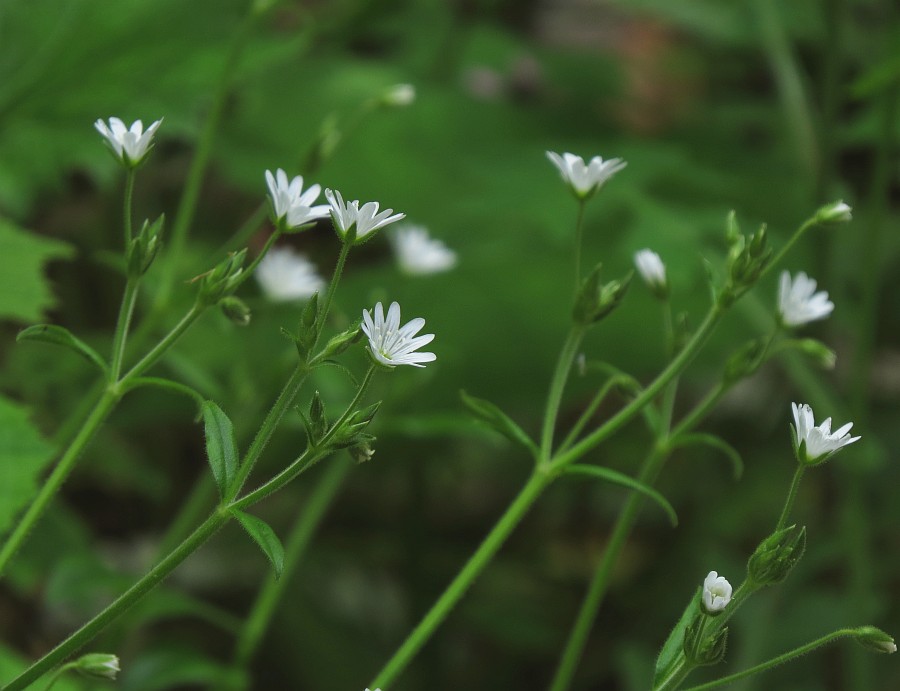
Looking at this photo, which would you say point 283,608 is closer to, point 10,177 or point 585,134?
point 10,177

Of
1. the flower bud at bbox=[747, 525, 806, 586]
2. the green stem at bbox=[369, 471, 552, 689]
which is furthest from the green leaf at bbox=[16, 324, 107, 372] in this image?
the flower bud at bbox=[747, 525, 806, 586]

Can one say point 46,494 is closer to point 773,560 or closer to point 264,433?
point 264,433

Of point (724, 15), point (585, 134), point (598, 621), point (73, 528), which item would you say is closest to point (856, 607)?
point (598, 621)

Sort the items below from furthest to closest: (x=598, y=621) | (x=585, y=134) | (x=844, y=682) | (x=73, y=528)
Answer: (x=585, y=134)
(x=598, y=621)
(x=844, y=682)
(x=73, y=528)

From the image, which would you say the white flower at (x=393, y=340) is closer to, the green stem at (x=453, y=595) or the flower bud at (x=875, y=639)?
the green stem at (x=453, y=595)

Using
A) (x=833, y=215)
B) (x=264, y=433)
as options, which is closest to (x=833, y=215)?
(x=833, y=215)

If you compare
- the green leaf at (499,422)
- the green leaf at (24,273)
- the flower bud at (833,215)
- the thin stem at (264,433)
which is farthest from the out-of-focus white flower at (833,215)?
the green leaf at (24,273)
